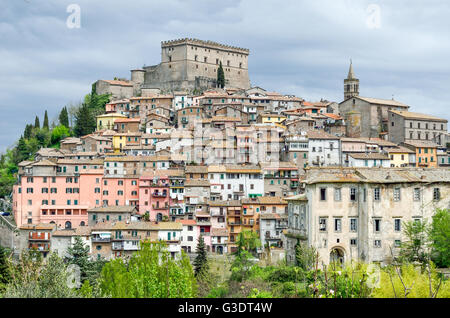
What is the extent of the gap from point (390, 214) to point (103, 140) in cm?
4304

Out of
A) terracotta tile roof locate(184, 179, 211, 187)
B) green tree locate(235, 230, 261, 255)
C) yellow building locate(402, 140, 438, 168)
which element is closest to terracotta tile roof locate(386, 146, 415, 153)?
yellow building locate(402, 140, 438, 168)

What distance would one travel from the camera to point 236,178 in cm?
6125

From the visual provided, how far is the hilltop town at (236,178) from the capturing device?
36.4m

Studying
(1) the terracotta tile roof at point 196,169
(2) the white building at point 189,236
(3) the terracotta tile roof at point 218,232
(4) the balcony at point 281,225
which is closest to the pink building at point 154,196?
(1) the terracotta tile roof at point 196,169

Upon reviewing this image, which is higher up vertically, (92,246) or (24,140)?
(24,140)

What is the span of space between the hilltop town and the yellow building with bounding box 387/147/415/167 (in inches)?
5.7

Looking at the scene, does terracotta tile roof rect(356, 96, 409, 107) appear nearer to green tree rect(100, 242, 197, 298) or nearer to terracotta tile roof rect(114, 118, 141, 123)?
terracotta tile roof rect(114, 118, 141, 123)

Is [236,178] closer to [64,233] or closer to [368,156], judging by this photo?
[368,156]

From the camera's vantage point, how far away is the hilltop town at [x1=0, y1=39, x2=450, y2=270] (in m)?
36.4

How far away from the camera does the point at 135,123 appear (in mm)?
76500

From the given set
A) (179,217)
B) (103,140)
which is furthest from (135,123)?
(179,217)

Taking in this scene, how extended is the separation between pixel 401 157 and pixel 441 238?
37.1m

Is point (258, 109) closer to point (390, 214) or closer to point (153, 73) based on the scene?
point (153, 73)
